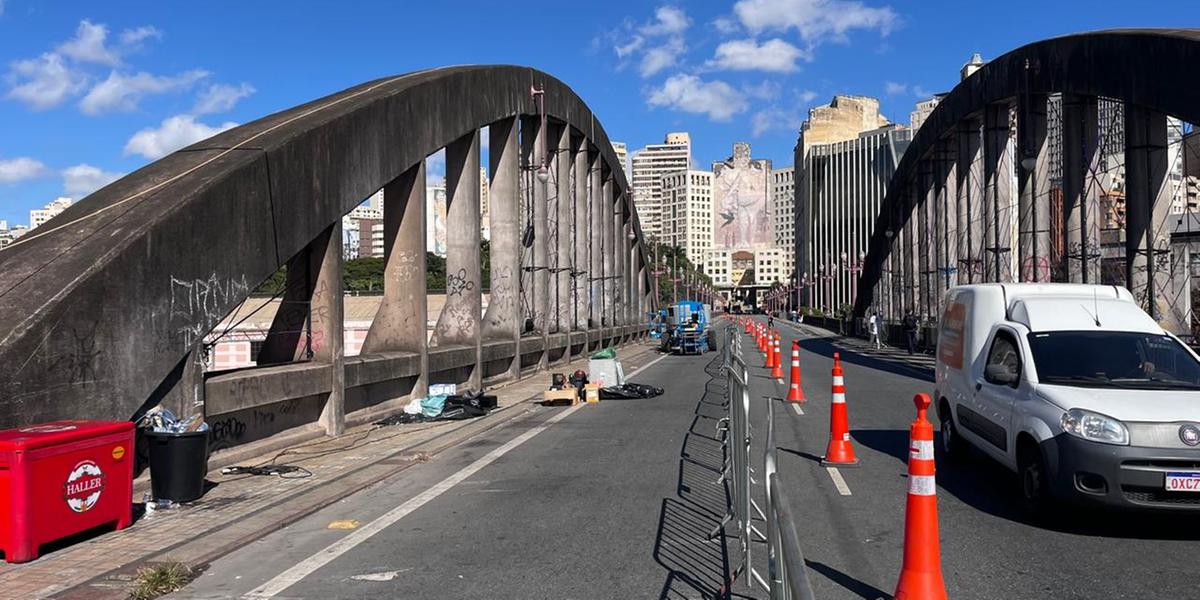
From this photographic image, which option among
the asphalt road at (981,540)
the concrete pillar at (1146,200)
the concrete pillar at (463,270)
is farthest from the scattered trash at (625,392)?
the concrete pillar at (1146,200)

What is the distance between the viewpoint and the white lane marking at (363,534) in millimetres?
6129

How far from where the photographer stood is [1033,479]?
7660mm

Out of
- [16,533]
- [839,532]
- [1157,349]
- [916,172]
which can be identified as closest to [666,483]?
[839,532]

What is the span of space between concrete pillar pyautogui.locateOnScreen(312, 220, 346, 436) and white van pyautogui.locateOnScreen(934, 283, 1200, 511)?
8.28 meters

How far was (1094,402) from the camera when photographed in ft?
24.1

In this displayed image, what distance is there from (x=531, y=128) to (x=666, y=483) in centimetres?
2324

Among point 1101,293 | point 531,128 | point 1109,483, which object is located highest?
point 531,128

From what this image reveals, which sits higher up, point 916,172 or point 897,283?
point 916,172

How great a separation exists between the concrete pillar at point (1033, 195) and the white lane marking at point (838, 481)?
86.0ft

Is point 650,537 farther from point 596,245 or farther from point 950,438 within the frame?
point 596,245

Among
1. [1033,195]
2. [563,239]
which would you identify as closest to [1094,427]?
[563,239]

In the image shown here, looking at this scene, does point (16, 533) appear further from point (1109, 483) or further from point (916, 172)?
point (916, 172)

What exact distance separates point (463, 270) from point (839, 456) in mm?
12181

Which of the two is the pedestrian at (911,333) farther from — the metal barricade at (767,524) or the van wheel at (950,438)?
the metal barricade at (767,524)
